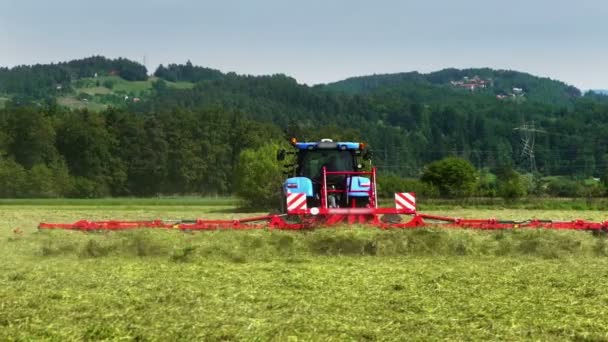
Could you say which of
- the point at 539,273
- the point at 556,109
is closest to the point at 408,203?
the point at 539,273

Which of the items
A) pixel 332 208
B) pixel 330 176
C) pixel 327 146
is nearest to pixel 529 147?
pixel 327 146

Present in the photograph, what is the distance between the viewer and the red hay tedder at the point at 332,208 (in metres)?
12.9

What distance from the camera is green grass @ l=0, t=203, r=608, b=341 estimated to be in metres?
5.98

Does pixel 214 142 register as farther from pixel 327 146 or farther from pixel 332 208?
pixel 332 208

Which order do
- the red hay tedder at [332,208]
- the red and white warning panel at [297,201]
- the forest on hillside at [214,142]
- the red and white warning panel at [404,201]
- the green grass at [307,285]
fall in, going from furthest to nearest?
the forest on hillside at [214,142] < the red and white warning panel at [404,201] < the red and white warning panel at [297,201] < the red hay tedder at [332,208] < the green grass at [307,285]

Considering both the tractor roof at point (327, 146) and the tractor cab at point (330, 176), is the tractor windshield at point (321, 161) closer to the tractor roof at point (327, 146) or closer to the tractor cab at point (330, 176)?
the tractor cab at point (330, 176)

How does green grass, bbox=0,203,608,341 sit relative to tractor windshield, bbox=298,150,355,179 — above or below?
below

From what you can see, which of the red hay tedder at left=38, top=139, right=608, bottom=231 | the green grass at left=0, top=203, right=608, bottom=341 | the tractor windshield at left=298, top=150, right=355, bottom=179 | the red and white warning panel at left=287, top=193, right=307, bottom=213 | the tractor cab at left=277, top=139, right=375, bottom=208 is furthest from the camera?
the tractor windshield at left=298, top=150, right=355, bottom=179

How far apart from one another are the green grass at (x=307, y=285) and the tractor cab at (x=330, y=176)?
10.4ft

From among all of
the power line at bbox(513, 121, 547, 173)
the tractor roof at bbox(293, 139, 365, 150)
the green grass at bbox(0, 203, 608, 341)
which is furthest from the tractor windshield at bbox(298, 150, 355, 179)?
the power line at bbox(513, 121, 547, 173)

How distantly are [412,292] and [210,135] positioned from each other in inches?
2877

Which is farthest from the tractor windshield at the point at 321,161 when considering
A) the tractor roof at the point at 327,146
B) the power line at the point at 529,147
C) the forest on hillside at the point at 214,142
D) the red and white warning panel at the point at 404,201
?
the power line at the point at 529,147

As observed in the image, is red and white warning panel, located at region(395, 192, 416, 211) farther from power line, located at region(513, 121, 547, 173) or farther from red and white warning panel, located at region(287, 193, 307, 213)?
power line, located at region(513, 121, 547, 173)

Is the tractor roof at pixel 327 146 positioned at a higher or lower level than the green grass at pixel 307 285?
higher
